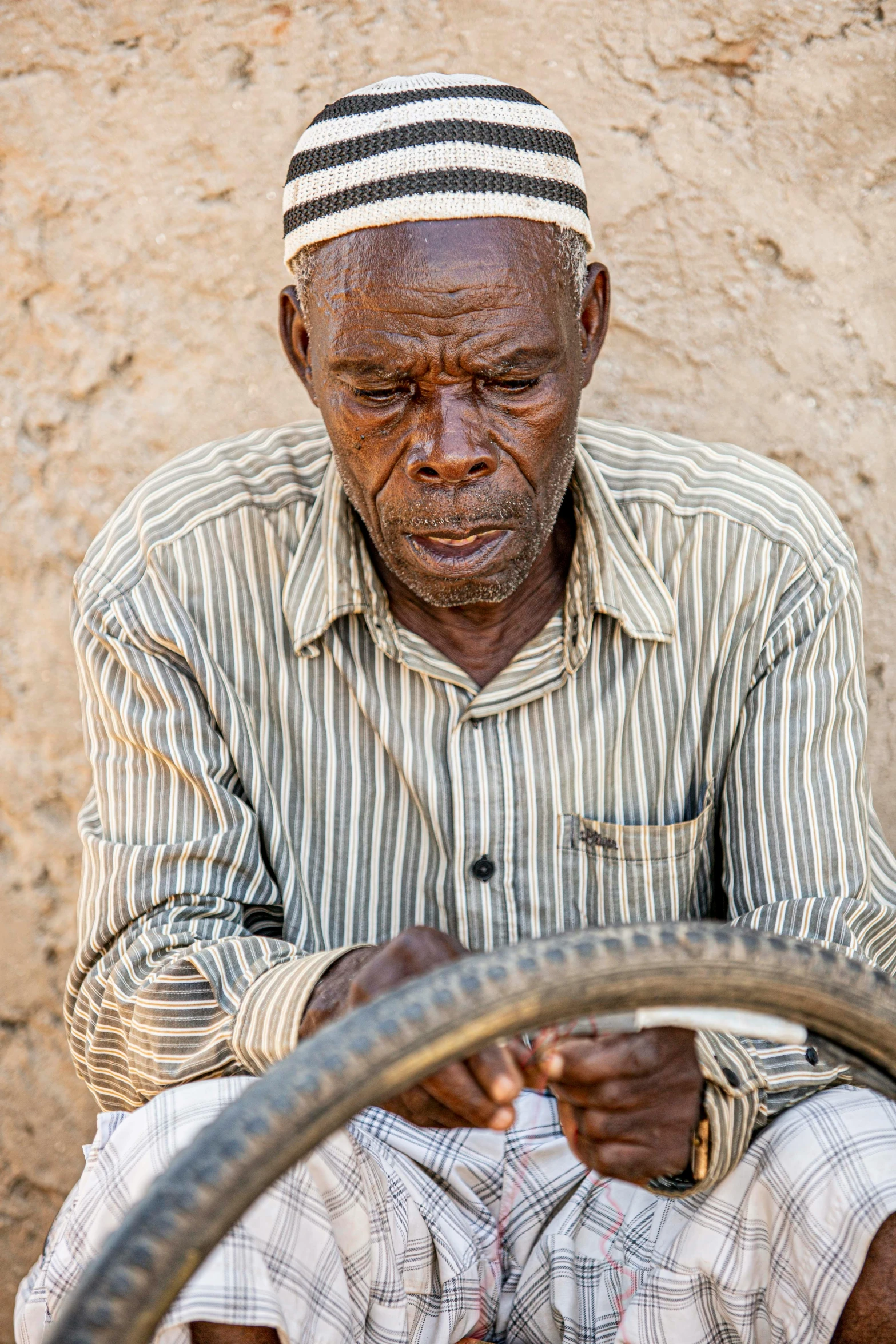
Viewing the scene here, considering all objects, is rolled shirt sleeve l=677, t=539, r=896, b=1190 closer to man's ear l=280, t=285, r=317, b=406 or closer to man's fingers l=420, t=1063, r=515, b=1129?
man's fingers l=420, t=1063, r=515, b=1129

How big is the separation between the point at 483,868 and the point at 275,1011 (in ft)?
1.37

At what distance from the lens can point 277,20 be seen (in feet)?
7.16

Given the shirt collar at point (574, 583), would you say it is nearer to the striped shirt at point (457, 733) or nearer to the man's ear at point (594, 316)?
the striped shirt at point (457, 733)

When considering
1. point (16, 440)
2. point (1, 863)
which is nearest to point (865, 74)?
point (16, 440)

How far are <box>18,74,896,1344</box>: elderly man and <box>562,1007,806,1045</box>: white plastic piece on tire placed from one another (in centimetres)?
19

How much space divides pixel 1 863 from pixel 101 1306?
5.44ft

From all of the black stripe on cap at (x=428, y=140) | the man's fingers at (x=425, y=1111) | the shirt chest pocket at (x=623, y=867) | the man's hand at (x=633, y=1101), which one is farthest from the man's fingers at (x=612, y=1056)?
the black stripe on cap at (x=428, y=140)

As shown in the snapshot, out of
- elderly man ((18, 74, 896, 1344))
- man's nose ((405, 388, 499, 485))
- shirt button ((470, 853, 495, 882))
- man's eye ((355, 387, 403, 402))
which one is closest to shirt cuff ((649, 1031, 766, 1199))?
elderly man ((18, 74, 896, 1344))

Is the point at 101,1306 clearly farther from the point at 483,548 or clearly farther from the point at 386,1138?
the point at 483,548

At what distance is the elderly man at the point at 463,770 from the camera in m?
1.39

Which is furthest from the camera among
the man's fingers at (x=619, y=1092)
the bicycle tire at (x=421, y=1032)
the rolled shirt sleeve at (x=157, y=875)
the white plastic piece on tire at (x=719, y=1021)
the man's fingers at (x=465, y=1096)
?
the rolled shirt sleeve at (x=157, y=875)

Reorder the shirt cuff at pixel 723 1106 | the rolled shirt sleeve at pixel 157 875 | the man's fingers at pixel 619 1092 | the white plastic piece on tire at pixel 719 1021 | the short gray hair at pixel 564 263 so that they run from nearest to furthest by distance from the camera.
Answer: the white plastic piece on tire at pixel 719 1021 < the man's fingers at pixel 619 1092 < the shirt cuff at pixel 723 1106 < the rolled shirt sleeve at pixel 157 875 < the short gray hair at pixel 564 263

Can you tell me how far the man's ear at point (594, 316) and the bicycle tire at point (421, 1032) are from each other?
3.46ft

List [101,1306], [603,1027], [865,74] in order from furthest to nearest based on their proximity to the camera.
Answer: [865,74], [603,1027], [101,1306]
